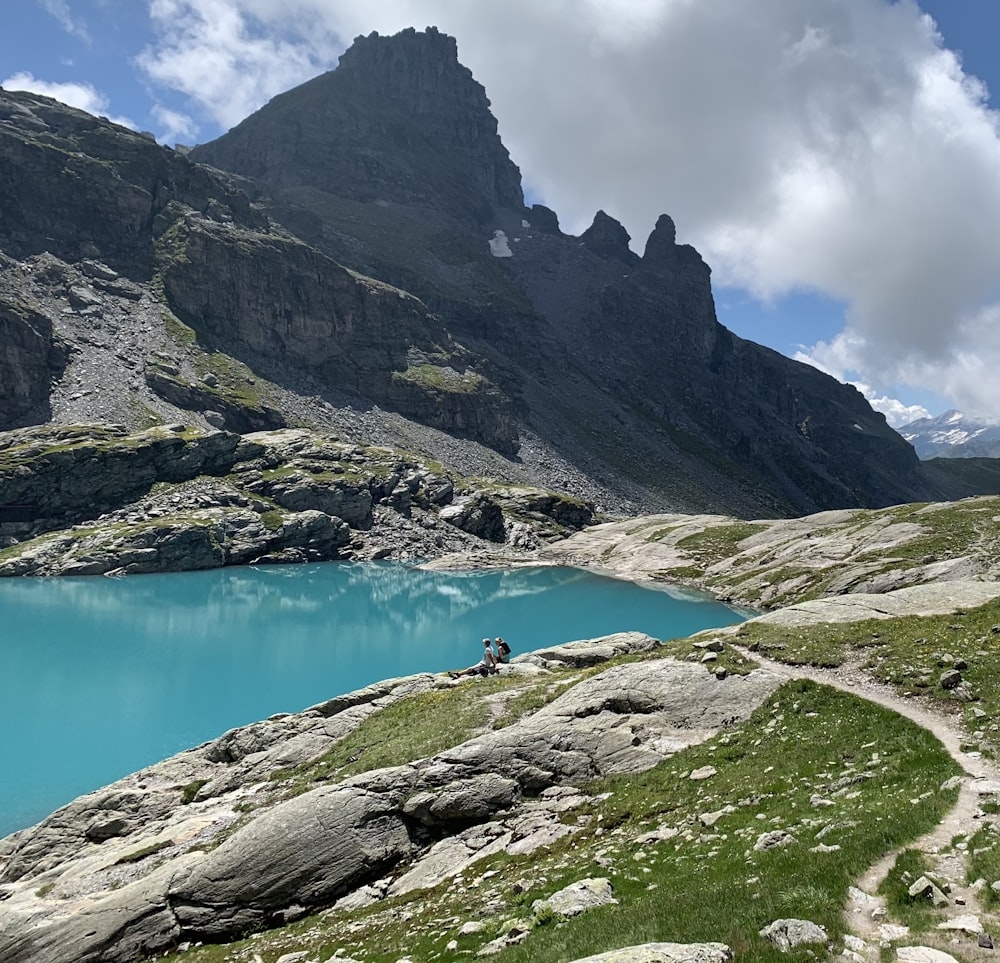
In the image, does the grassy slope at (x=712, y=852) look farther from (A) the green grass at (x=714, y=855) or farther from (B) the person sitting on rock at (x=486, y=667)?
(B) the person sitting on rock at (x=486, y=667)

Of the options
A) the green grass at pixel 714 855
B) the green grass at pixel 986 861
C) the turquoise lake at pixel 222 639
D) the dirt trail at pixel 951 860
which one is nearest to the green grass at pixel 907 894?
the dirt trail at pixel 951 860

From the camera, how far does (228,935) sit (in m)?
19.5

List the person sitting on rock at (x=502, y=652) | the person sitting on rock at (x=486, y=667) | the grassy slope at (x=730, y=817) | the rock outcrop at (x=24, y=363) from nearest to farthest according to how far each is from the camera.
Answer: the grassy slope at (x=730, y=817), the person sitting on rock at (x=486, y=667), the person sitting on rock at (x=502, y=652), the rock outcrop at (x=24, y=363)

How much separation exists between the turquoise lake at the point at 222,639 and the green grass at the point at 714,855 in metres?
30.7

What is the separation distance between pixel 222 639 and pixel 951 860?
79622mm

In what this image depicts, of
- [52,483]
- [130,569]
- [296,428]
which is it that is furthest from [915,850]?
[296,428]

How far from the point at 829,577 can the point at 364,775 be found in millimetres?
71933

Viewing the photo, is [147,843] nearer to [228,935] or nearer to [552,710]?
[228,935]

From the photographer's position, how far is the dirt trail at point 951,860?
9945 mm

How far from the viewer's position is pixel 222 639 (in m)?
78.9

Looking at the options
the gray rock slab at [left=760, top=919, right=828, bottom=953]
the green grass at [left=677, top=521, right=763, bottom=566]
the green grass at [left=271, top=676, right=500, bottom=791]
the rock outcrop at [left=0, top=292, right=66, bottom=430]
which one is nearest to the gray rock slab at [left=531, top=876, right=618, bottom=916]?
the gray rock slab at [left=760, top=919, right=828, bottom=953]

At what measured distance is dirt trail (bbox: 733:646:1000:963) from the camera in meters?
9.95

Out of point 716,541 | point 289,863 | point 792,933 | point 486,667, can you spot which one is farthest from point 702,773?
point 716,541

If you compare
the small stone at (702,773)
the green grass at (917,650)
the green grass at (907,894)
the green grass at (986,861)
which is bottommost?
the small stone at (702,773)
